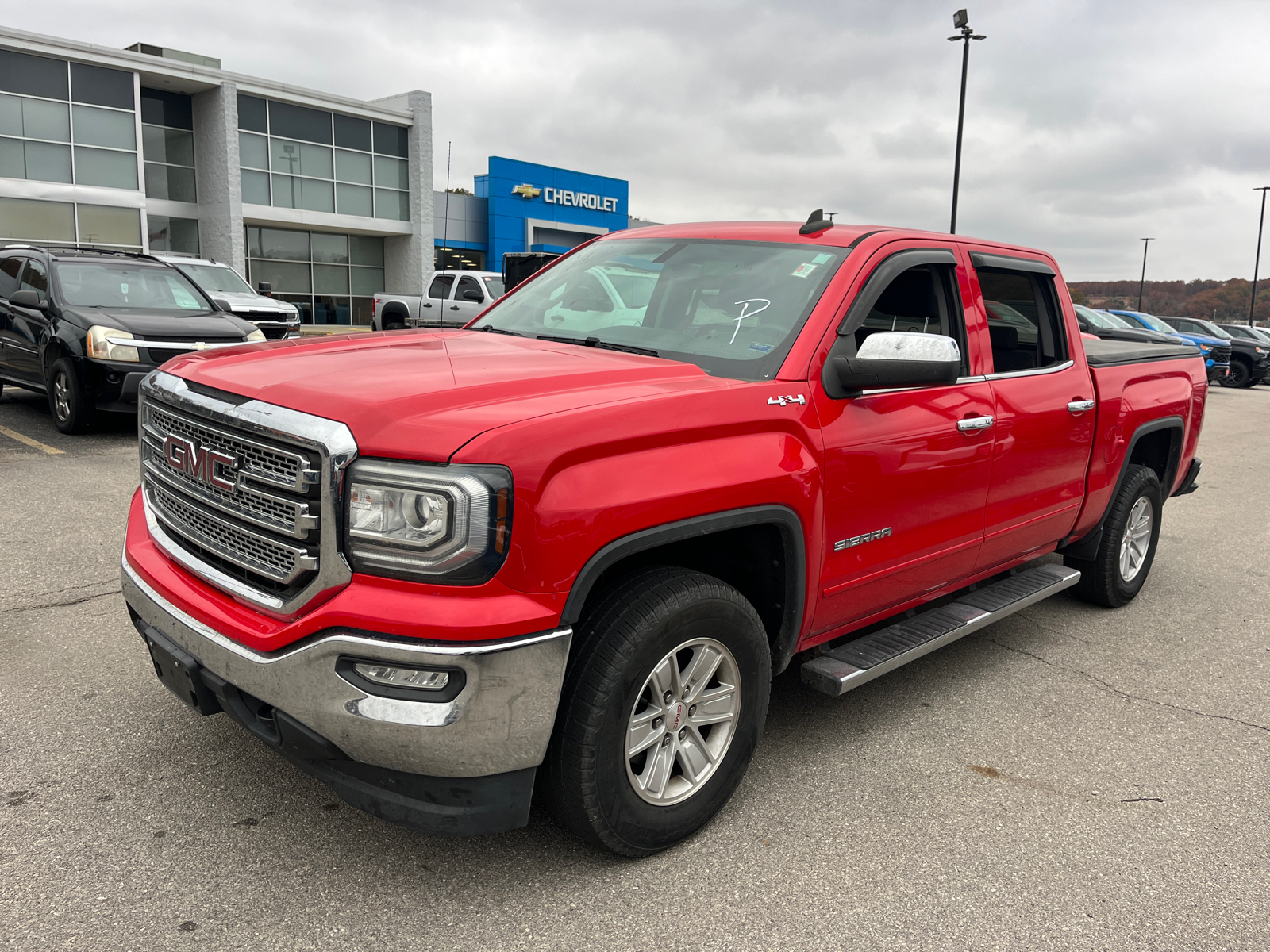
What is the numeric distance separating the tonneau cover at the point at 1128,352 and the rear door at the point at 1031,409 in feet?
1.10

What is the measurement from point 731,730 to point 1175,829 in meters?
1.52

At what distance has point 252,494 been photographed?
250 cm

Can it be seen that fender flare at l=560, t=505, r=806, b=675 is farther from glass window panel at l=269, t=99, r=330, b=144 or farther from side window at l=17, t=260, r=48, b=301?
glass window panel at l=269, t=99, r=330, b=144

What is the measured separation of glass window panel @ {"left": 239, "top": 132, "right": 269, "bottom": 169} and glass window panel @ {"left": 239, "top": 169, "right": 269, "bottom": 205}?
0.67 feet

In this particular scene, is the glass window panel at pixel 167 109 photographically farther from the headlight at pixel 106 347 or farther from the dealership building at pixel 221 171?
the headlight at pixel 106 347

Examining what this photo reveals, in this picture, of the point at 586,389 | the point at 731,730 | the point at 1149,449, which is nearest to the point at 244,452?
the point at 586,389

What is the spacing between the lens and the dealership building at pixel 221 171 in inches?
942

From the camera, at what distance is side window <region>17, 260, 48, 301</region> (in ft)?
31.0

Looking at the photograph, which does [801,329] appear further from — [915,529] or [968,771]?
[968,771]

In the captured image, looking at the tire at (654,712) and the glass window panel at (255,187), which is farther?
the glass window panel at (255,187)

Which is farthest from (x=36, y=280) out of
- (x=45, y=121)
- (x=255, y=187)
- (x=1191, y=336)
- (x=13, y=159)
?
(x=1191, y=336)

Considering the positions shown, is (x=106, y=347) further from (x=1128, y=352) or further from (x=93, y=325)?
(x=1128, y=352)

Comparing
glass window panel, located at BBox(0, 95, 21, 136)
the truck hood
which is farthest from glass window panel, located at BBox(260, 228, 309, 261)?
the truck hood

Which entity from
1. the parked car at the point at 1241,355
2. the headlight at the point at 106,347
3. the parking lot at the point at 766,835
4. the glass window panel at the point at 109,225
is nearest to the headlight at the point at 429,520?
the parking lot at the point at 766,835
